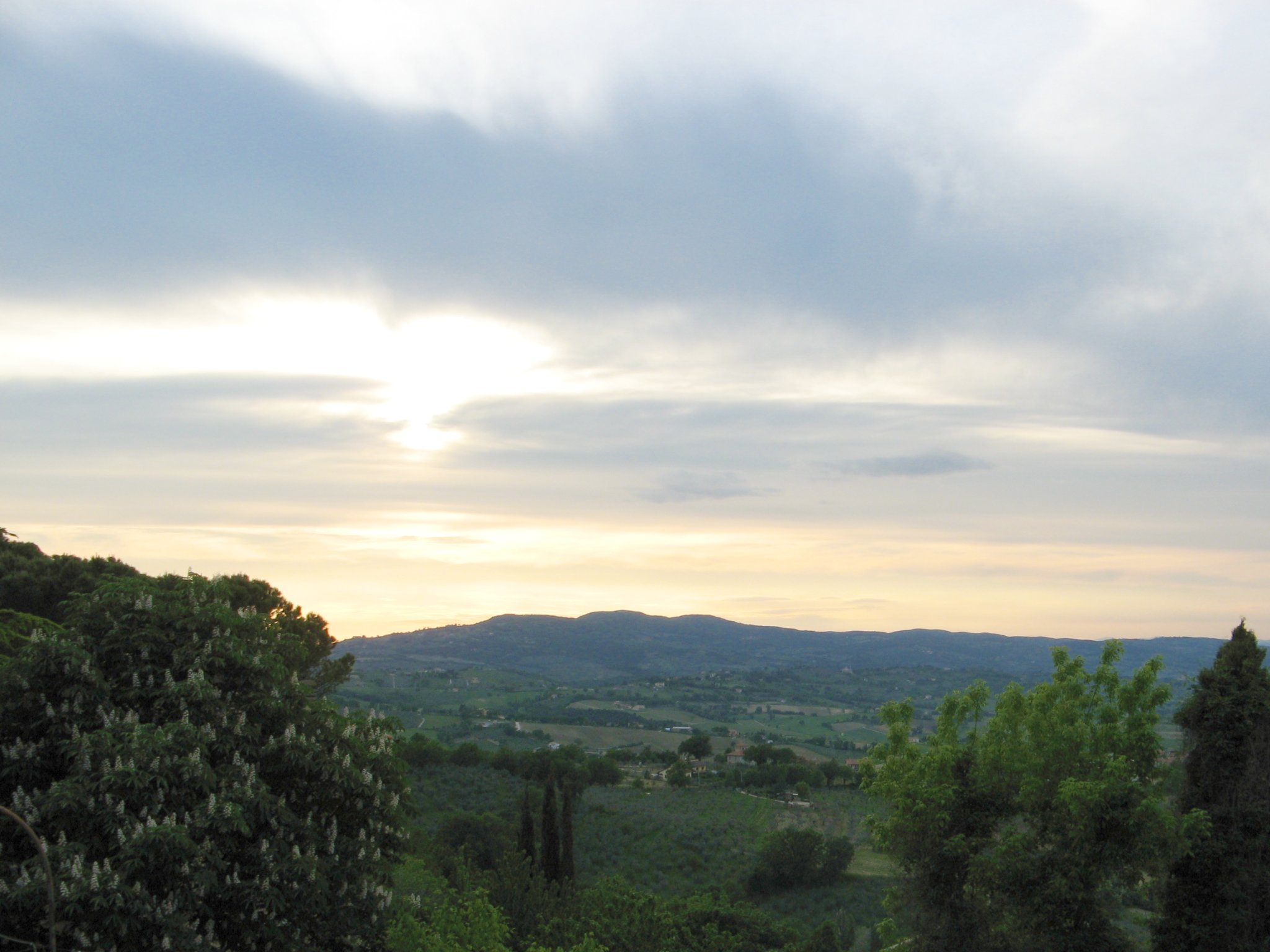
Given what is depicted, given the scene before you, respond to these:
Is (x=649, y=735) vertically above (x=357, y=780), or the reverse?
(x=357, y=780)

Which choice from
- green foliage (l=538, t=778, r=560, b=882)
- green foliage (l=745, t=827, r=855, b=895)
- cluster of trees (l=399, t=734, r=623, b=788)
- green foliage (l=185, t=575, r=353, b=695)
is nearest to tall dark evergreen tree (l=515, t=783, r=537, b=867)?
green foliage (l=538, t=778, r=560, b=882)

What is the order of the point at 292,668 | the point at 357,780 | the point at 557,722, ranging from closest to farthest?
the point at 357,780 < the point at 292,668 < the point at 557,722

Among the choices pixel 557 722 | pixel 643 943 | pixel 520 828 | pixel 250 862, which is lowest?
pixel 557 722

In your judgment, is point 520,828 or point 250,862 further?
point 520,828

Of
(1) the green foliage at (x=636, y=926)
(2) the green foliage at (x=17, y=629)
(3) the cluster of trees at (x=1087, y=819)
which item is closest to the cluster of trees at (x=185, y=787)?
(2) the green foliage at (x=17, y=629)

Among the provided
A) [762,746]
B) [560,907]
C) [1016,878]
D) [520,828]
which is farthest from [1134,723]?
[762,746]

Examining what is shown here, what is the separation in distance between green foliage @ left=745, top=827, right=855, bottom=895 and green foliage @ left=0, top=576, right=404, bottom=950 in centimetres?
3830

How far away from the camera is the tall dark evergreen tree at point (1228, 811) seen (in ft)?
55.8

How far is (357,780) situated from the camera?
1101 centimetres

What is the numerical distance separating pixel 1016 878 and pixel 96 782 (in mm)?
15183

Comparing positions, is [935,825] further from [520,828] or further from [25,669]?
[520,828]

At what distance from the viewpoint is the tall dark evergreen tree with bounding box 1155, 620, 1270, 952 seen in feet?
55.8

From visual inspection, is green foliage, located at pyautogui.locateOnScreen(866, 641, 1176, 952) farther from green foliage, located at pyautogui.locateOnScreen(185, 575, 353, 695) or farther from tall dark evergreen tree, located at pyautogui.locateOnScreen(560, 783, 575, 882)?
tall dark evergreen tree, located at pyautogui.locateOnScreen(560, 783, 575, 882)

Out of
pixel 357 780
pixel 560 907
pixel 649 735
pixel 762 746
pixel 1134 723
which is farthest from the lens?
pixel 649 735
